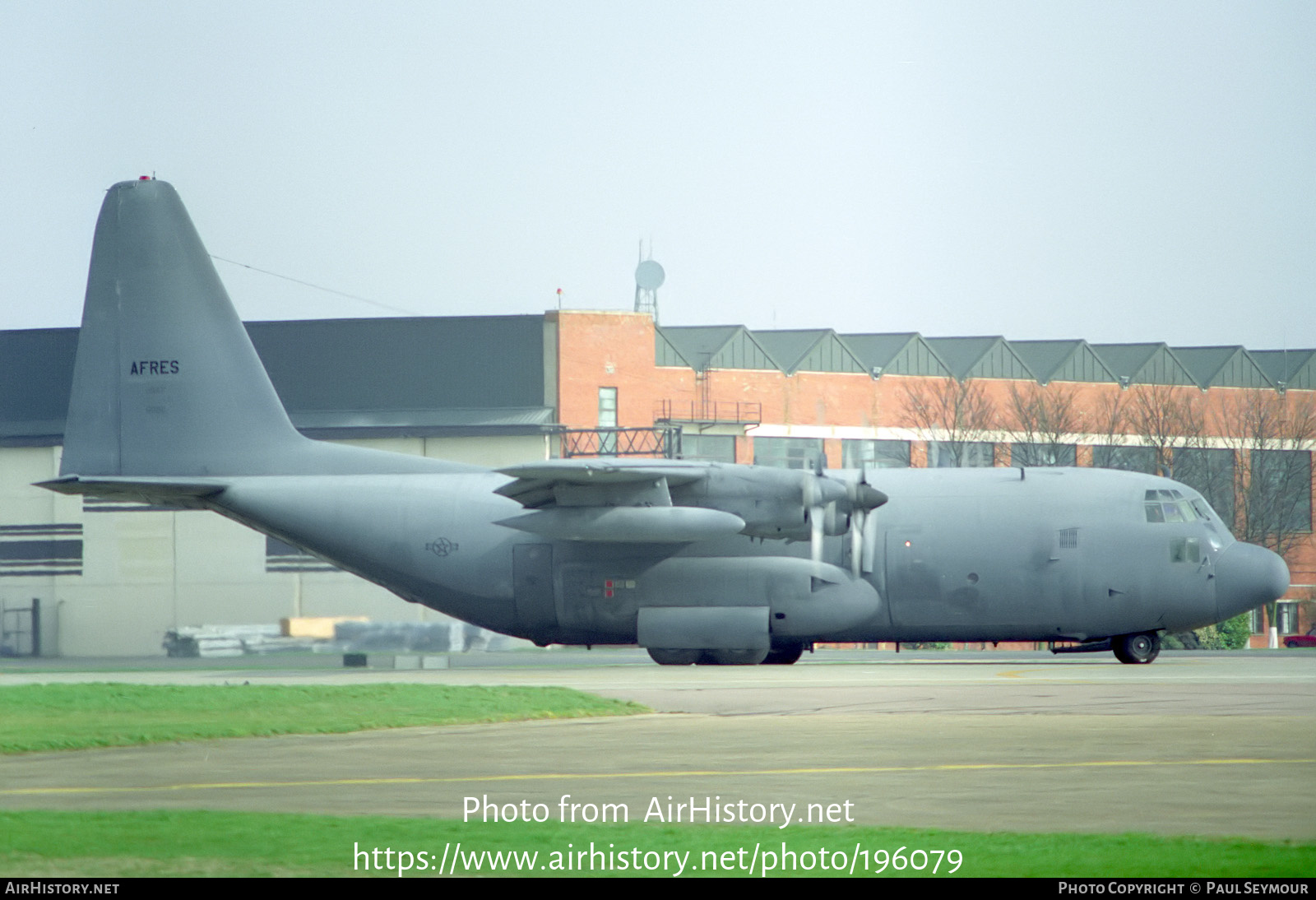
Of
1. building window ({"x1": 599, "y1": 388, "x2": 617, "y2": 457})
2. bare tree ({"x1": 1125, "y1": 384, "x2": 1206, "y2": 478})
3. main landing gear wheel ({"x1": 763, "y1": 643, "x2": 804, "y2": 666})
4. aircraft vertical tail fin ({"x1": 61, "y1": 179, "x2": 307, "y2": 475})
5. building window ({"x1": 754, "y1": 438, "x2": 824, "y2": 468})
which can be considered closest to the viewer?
aircraft vertical tail fin ({"x1": 61, "y1": 179, "x2": 307, "y2": 475})

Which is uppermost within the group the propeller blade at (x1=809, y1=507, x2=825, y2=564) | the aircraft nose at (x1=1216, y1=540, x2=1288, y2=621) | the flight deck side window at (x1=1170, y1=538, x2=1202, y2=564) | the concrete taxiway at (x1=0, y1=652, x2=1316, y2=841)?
the propeller blade at (x1=809, y1=507, x2=825, y2=564)

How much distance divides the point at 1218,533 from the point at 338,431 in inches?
1208

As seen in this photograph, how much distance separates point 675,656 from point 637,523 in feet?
12.4

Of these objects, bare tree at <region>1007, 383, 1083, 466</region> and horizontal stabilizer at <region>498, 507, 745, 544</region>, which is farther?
bare tree at <region>1007, 383, 1083, 466</region>

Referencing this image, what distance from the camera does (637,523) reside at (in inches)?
1006

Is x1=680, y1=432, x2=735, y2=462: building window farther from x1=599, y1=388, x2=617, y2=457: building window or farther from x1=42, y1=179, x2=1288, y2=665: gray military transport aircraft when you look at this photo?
x1=42, y1=179, x2=1288, y2=665: gray military transport aircraft

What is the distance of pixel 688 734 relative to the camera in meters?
16.7

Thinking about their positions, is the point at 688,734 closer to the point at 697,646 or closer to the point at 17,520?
the point at 697,646

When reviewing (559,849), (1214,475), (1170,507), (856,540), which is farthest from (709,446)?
(559,849)

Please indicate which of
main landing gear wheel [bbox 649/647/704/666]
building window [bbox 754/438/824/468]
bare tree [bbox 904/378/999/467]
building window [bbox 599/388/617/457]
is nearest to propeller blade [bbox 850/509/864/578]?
main landing gear wheel [bbox 649/647/704/666]

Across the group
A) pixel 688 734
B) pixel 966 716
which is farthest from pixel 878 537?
pixel 688 734

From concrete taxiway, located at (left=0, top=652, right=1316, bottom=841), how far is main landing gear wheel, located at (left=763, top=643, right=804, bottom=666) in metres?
4.40

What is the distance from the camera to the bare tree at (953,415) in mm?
51875

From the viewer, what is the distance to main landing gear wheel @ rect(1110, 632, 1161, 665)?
90.7 feet
